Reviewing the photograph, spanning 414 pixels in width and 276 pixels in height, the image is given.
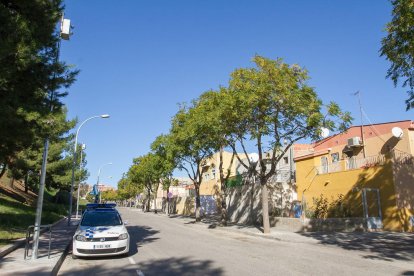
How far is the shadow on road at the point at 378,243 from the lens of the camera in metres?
12.8

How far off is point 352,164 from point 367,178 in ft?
6.66

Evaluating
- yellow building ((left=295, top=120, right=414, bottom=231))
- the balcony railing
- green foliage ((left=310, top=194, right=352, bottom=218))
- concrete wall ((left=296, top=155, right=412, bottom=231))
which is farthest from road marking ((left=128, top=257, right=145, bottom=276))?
the balcony railing

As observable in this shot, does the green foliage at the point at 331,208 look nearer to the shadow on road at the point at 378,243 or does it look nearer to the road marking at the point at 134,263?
the shadow on road at the point at 378,243

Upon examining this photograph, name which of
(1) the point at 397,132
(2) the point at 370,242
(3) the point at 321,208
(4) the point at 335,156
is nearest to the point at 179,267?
(2) the point at 370,242

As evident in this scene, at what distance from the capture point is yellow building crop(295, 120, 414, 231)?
2145cm

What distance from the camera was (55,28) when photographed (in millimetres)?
12297

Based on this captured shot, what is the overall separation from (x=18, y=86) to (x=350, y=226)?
18616 mm

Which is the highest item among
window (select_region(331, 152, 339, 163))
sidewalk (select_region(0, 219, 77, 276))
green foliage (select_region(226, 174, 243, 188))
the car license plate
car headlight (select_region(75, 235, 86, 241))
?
window (select_region(331, 152, 339, 163))

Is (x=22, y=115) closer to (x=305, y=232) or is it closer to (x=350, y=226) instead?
(x=305, y=232)

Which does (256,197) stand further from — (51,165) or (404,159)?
(51,165)

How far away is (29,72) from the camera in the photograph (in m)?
11.4

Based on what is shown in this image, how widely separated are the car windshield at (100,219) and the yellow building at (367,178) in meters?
14.5

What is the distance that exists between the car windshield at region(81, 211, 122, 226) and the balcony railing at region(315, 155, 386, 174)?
660 inches

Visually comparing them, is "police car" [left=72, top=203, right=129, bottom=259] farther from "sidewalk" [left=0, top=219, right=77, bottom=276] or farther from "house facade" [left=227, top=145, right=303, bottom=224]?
"house facade" [left=227, top=145, right=303, bottom=224]
